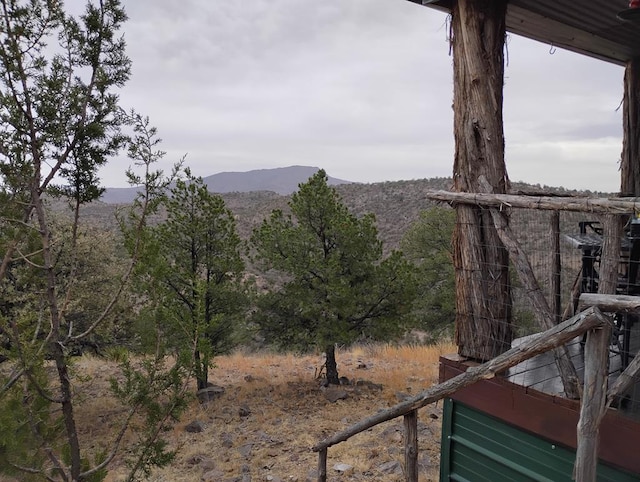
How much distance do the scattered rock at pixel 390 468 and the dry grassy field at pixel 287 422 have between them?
0.04 ft

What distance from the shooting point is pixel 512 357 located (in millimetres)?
2381

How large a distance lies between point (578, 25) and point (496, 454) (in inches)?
177

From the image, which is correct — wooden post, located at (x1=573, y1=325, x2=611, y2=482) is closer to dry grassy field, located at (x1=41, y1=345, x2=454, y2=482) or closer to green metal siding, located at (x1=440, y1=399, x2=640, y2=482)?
green metal siding, located at (x1=440, y1=399, x2=640, y2=482)

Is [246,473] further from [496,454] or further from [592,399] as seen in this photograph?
[592,399]

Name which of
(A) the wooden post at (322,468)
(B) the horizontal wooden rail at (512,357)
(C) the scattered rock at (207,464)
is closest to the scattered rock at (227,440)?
(C) the scattered rock at (207,464)

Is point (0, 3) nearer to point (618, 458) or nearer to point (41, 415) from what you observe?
point (41, 415)

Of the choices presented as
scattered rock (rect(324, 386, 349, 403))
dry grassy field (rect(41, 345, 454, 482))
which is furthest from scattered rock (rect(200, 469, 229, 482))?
scattered rock (rect(324, 386, 349, 403))

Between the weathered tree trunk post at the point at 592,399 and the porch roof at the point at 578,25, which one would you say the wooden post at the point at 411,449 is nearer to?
the weathered tree trunk post at the point at 592,399

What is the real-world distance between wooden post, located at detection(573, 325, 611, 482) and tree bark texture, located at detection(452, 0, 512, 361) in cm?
182

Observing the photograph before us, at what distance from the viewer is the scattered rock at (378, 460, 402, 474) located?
6.25m

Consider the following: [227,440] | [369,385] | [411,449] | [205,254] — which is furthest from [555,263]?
[205,254]

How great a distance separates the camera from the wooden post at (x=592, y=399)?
1913 mm

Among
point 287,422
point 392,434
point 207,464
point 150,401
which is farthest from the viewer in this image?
point 287,422

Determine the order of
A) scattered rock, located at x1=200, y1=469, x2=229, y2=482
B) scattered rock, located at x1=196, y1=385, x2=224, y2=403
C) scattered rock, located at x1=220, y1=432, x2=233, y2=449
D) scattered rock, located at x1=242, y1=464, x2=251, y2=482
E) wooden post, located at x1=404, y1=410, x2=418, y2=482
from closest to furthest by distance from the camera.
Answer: wooden post, located at x1=404, y1=410, x2=418, y2=482 → scattered rock, located at x1=242, y1=464, x2=251, y2=482 → scattered rock, located at x1=200, y1=469, x2=229, y2=482 → scattered rock, located at x1=220, y1=432, x2=233, y2=449 → scattered rock, located at x1=196, y1=385, x2=224, y2=403
